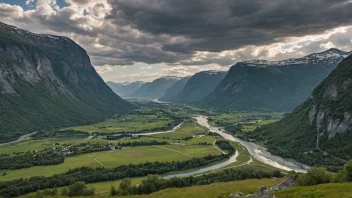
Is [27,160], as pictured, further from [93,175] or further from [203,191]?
[203,191]

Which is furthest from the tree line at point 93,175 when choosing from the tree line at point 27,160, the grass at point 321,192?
the grass at point 321,192

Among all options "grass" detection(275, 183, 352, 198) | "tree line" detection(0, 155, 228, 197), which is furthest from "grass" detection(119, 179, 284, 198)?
"tree line" detection(0, 155, 228, 197)

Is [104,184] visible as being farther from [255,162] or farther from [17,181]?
[255,162]

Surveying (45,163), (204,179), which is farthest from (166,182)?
(45,163)

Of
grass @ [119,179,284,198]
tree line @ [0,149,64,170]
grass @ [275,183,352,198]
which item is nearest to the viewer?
grass @ [275,183,352,198]

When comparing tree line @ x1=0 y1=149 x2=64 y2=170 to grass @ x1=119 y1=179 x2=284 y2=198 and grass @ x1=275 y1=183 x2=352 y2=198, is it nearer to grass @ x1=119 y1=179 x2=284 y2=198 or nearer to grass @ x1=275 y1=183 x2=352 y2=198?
grass @ x1=119 y1=179 x2=284 y2=198

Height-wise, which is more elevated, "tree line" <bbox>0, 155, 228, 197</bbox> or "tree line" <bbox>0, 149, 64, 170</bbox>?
"tree line" <bbox>0, 149, 64, 170</bbox>

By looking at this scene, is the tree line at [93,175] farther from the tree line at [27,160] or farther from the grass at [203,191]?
the grass at [203,191]

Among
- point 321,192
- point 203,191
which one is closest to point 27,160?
point 203,191
